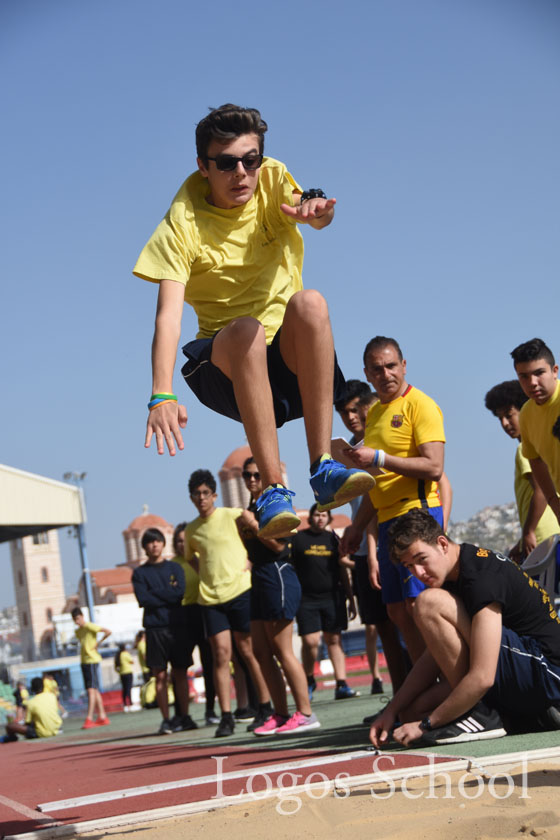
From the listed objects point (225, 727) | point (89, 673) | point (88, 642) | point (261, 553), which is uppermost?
point (261, 553)

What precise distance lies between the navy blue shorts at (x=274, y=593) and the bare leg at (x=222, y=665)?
110 cm

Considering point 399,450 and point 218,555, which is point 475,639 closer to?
point 399,450

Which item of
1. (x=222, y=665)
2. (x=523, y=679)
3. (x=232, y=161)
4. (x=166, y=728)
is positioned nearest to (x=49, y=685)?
(x=166, y=728)

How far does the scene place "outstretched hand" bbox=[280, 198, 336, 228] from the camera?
12.9 feet

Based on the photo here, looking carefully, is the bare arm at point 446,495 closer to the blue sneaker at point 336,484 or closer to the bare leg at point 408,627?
the bare leg at point 408,627

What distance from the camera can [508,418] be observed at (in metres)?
6.97

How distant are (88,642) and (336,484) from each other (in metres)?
12.3

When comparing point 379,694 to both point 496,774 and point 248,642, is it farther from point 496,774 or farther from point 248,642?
point 496,774

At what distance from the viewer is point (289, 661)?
692cm

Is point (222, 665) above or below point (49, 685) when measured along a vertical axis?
above

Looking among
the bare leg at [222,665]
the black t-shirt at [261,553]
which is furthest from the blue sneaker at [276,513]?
the bare leg at [222,665]

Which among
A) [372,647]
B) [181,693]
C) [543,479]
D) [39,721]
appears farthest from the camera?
[39,721]

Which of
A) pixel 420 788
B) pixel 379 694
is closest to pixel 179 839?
pixel 420 788

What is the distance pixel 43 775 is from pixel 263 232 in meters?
4.70
